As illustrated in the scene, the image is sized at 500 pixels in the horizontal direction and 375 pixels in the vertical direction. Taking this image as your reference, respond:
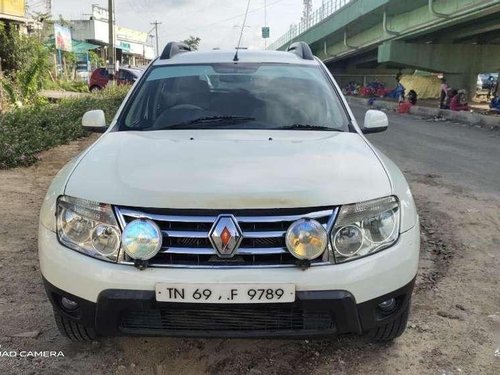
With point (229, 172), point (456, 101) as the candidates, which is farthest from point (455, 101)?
point (229, 172)

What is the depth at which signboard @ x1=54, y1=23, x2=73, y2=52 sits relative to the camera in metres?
30.4

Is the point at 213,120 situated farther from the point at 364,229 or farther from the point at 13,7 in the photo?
the point at 13,7

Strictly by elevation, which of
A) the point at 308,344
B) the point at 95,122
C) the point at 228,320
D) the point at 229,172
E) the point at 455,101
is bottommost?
the point at 308,344

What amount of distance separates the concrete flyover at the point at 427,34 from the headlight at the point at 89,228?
18024mm

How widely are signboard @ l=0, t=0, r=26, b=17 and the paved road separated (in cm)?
1252

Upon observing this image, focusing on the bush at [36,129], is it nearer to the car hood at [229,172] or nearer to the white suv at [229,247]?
the car hood at [229,172]

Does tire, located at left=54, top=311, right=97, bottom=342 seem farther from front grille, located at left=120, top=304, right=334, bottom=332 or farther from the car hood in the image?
the car hood

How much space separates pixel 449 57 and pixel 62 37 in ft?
73.0

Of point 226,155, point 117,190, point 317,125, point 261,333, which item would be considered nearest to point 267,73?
point 317,125

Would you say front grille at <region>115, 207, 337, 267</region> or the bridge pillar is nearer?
front grille at <region>115, 207, 337, 267</region>

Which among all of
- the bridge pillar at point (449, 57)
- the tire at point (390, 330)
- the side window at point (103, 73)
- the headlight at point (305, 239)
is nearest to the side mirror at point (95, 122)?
the headlight at point (305, 239)

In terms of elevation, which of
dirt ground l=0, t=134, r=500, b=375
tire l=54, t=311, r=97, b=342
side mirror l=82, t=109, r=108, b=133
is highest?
side mirror l=82, t=109, r=108, b=133

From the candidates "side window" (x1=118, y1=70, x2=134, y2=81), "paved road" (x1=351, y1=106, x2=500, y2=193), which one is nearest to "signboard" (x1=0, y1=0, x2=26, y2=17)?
"side window" (x1=118, y1=70, x2=134, y2=81)

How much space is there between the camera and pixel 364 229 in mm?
2428
